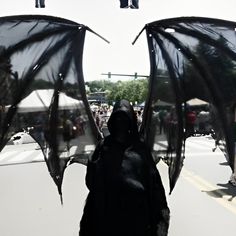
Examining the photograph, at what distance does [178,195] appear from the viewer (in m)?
8.84

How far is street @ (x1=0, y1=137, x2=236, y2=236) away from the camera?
6.46m

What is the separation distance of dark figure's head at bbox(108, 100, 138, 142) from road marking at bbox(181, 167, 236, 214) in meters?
4.53

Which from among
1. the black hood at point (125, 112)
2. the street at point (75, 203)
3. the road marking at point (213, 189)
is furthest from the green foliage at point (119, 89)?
the road marking at point (213, 189)

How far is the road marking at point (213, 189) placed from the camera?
26.2 ft

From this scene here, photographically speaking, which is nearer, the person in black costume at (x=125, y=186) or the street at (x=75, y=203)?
the person in black costume at (x=125, y=186)

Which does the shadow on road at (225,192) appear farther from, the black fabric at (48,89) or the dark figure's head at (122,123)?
the dark figure's head at (122,123)

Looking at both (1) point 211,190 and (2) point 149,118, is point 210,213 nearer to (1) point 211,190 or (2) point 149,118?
(1) point 211,190

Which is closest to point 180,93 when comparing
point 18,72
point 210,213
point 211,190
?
point 18,72

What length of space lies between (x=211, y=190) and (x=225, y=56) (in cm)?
600

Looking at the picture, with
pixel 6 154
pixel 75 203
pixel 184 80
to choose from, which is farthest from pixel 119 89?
pixel 184 80

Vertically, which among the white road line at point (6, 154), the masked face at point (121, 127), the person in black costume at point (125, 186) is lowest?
the white road line at point (6, 154)

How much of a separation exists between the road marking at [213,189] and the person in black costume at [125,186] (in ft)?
14.3

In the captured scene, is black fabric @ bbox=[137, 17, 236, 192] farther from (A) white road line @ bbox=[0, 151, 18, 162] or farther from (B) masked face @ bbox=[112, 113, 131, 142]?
(A) white road line @ bbox=[0, 151, 18, 162]

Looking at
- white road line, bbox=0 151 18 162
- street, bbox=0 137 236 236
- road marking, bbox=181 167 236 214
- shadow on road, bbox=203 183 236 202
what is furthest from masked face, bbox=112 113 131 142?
white road line, bbox=0 151 18 162
